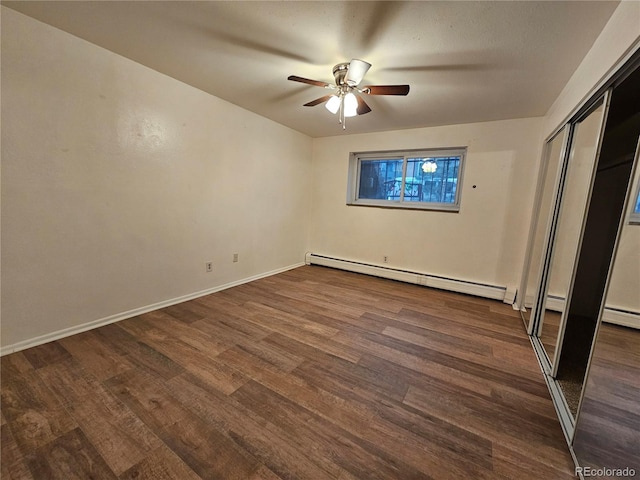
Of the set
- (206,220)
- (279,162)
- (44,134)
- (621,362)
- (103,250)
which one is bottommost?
(621,362)

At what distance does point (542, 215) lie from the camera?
2627 mm

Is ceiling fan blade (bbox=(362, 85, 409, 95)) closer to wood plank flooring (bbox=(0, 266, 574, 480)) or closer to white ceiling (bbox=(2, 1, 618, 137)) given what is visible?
white ceiling (bbox=(2, 1, 618, 137))

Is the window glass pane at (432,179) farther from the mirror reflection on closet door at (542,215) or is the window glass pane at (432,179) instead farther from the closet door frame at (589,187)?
the closet door frame at (589,187)

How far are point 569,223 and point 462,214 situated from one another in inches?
61.6

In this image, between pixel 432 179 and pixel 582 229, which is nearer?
pixel 582 229

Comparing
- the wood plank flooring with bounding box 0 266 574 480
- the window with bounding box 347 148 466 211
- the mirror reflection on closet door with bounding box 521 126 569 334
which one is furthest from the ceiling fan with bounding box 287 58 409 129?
the wood plank flooring with bounding box 0 266 574 480

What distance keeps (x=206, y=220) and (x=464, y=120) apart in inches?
133

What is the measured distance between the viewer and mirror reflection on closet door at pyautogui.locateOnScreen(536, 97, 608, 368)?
5.29 feet

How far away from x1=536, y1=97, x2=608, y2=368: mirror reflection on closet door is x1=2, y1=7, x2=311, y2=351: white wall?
3.22 metres

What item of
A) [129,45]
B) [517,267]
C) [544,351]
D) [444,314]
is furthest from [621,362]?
[129,45]

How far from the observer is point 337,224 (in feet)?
14.5

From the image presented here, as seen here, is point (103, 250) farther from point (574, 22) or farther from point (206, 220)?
point (574, 22)
